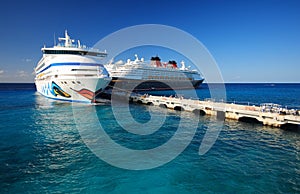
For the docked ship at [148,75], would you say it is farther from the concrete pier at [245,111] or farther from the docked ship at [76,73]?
the concrete pier at [245,111]

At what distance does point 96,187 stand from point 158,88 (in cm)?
7355

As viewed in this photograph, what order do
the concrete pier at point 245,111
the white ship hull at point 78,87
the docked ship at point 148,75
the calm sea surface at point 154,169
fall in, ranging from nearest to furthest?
the calm sea surface at point 154,169, the concrete pier at point 245,111, the white ship hull at point 78,87, the docked ship at point 148,75

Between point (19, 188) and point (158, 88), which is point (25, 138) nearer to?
point (19, 188)

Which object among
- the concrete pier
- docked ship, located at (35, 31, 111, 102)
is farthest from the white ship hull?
the concrete pier

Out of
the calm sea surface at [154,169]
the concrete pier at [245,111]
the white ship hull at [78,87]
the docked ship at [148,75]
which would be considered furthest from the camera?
the docked ship at [148,75]

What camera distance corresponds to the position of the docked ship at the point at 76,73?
28.7 metres

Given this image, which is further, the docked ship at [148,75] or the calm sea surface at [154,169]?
the docked ship at [148,75]

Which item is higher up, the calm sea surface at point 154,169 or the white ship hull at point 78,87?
the white ship hull at point 78,87

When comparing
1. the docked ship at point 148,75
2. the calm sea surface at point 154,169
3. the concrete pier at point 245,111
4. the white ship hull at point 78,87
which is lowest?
the calm sea surface at point 154,169

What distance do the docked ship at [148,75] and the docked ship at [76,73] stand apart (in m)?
29.5

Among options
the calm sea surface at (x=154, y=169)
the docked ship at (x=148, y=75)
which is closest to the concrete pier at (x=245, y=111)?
the calm sea surface at (x=154, y=169)

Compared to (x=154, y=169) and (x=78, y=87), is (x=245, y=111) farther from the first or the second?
(x=78, y=87)

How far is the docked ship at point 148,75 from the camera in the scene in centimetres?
6912

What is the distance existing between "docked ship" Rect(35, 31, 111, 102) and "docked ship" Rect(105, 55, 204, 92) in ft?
Result: 96.7
